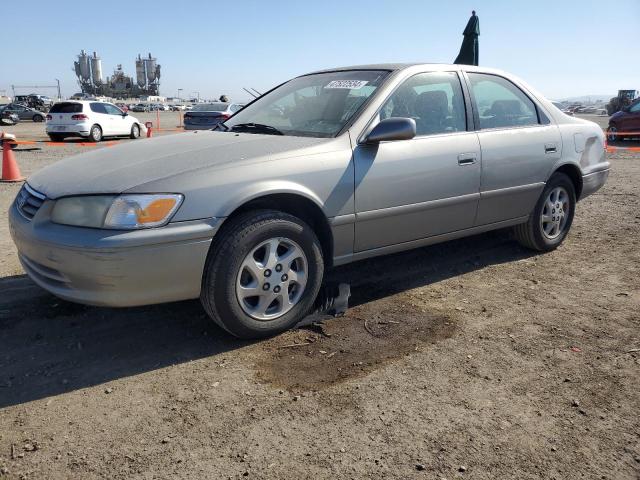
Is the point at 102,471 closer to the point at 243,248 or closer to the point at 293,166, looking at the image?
the point at 243,248

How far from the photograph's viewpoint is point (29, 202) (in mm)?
3191

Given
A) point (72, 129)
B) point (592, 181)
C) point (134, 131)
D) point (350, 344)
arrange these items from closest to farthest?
1. point (350, 344)
2. point (592, 181)
3. point (72, 129)
4. point (134, 131)

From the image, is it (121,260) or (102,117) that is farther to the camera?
(102,117)

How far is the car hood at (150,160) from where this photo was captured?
2.92 meters

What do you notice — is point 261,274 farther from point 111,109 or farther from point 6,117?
point 6,117

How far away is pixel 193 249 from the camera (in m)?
2.87

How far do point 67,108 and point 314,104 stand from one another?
52.7ft

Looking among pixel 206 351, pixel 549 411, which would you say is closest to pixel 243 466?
pixel 206 351

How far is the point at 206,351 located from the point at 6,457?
1.13 m

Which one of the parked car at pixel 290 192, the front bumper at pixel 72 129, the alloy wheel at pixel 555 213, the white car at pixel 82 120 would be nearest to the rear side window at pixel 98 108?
the white car at pixel 82 120

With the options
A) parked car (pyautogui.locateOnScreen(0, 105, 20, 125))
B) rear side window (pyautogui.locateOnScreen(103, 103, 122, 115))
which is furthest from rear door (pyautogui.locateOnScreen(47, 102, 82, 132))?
parked car (pyautogui.locateOnScreen(0, 105, 20, 125))

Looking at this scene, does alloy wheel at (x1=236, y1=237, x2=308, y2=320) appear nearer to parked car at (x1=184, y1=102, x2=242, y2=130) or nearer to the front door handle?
the front door handle

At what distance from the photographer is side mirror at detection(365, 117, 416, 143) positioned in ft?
11.1

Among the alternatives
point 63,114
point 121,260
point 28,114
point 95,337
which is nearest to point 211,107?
point 63,114
